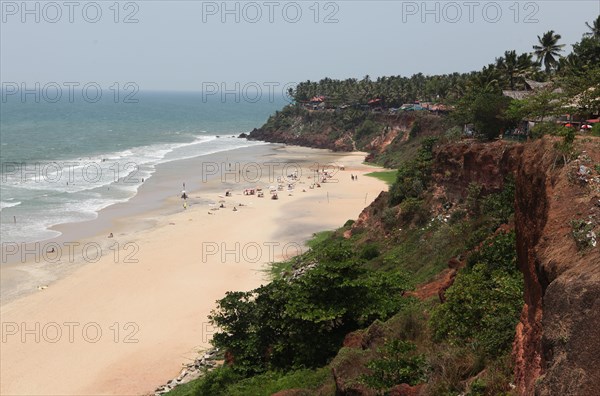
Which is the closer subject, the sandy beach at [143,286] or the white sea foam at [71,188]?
the sandy beach at [143,286]

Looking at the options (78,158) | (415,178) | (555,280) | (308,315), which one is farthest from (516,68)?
(78,158)

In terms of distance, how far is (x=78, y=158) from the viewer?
80.4 meters

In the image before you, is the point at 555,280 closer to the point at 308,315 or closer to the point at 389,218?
the point at 308,315

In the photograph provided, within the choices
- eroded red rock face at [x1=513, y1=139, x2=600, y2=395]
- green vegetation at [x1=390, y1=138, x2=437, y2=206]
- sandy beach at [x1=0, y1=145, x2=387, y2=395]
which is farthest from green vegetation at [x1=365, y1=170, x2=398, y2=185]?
eroded red rock face at [x1=513, y1=139, x2=600, y2=395]

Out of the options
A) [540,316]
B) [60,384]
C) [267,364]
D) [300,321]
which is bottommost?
[60,384]

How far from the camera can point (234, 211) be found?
48719 mm

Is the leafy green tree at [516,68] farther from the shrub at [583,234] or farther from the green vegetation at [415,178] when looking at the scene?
the shrub at [583,234]

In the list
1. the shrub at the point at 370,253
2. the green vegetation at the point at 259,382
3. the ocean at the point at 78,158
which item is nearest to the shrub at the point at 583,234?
the green vegetation at the point at 259,382

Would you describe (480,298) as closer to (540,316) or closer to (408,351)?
(408,351)

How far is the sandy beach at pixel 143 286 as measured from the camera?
22.1m

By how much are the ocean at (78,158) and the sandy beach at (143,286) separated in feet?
12.7

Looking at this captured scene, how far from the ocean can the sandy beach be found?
3.88m

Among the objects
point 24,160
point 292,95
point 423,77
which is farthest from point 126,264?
point 292,95

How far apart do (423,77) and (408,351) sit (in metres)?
107
